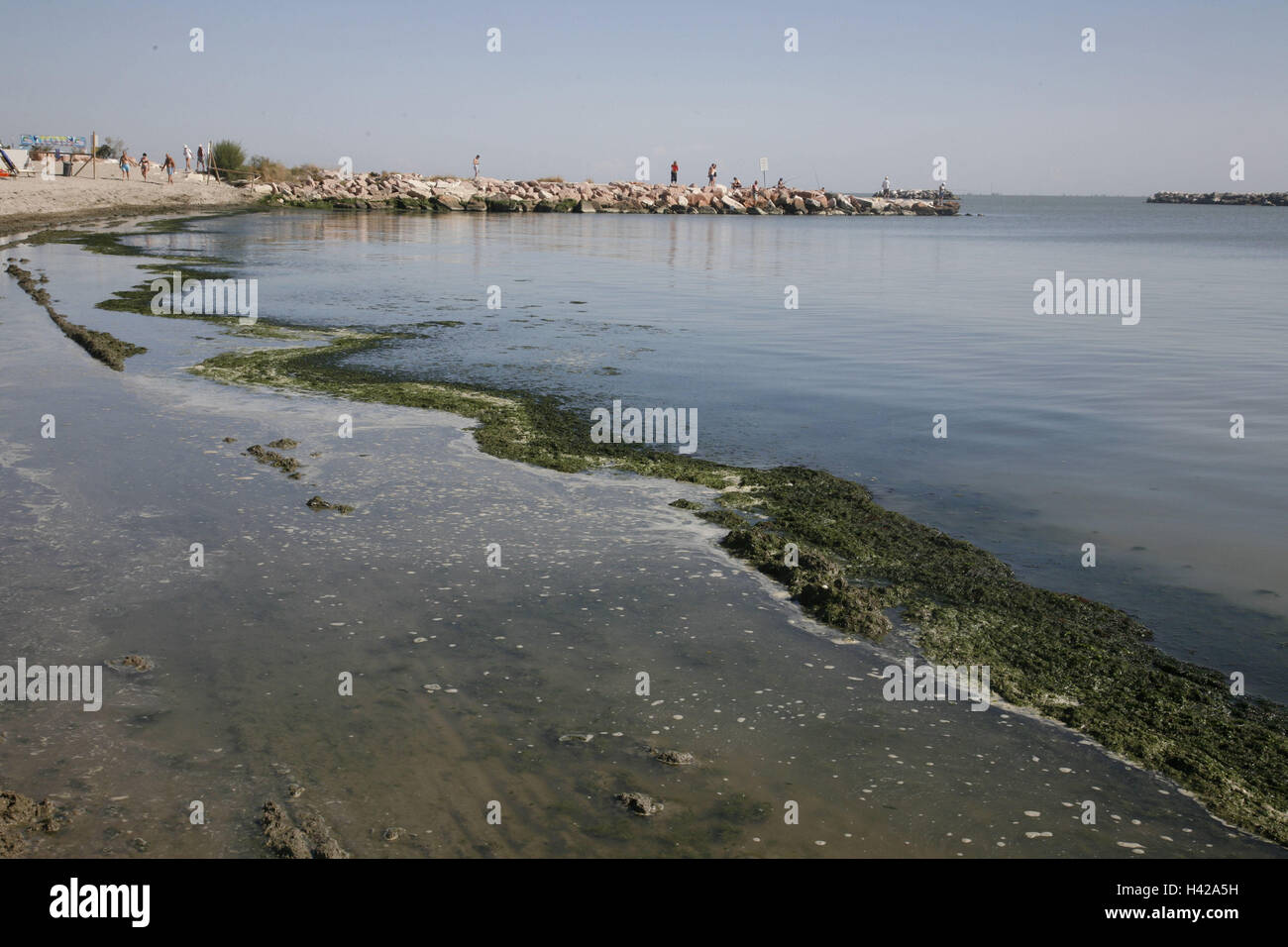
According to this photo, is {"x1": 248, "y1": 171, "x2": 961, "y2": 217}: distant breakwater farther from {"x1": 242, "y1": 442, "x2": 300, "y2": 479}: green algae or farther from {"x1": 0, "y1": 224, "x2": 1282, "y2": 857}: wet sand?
{"x1": 0, "y1": 224, "x2": 1282, "y2": 857}: wet sand

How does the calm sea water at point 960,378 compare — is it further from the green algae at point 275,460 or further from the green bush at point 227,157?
the green bush at point 227,157

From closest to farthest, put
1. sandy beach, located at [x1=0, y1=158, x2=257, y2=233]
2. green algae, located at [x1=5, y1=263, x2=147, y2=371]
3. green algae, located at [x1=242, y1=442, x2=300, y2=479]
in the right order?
green algae, located at [x1=242, y1=442, x2=300, y2=479]
green algae, located at [x1=5, y1=263, x2=147, y2=371]
sandy beach, located at [x1=0, y1=158, x2=257, y2=233]

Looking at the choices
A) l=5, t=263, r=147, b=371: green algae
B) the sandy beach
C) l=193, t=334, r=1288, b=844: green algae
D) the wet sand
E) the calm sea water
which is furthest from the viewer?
the sandy beach

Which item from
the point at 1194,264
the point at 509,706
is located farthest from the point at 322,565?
the point at 1194,264

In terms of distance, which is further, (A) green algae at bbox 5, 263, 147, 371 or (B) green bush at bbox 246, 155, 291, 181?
(B) green bush at bbox 246, 155, 291, 181

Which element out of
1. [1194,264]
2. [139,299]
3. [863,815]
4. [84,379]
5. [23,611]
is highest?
[1194,264]

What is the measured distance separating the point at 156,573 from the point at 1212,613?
628cm

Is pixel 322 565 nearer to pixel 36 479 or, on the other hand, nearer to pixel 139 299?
pixel 36 479

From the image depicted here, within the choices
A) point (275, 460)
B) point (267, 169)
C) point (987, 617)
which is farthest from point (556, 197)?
point (987, 617)

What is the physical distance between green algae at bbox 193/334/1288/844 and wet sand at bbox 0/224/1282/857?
0.74 feet

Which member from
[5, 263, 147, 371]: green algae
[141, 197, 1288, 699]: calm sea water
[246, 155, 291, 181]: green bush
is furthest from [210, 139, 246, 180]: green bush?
[5, 263, 147, 371]: green algae

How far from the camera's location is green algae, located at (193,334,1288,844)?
4.53 metres

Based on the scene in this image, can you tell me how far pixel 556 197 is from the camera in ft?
265

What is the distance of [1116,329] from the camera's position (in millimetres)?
18797
